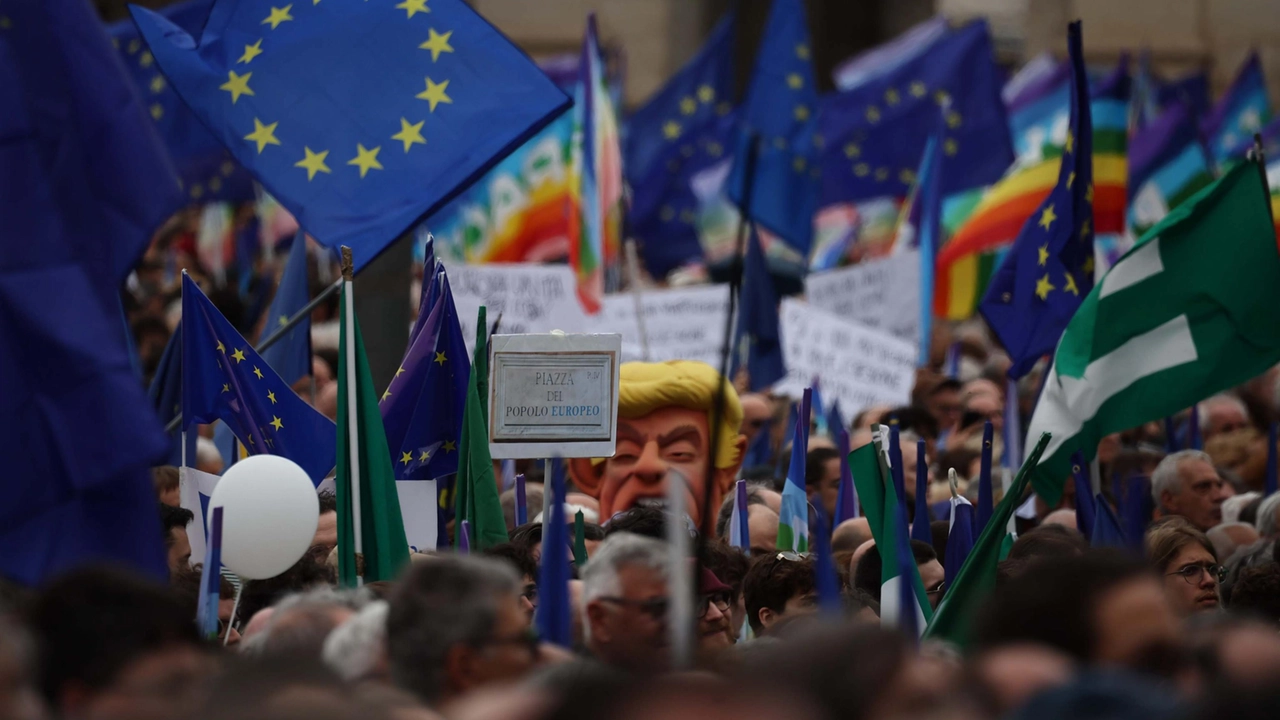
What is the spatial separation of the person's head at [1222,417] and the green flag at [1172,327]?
335 cm

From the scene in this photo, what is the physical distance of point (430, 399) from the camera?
617cm

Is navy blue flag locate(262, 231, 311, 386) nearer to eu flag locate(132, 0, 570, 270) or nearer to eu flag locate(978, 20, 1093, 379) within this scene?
eu flag locate(132, 0, 570, 270)

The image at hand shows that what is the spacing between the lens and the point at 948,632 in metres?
4.81

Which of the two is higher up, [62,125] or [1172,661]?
[62,125]

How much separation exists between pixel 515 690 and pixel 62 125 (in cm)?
242

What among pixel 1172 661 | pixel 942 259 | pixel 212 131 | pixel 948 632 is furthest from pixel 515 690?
pixel 942 259

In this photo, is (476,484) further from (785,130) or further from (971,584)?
(785,130)

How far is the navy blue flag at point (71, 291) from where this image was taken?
4297 millimetres

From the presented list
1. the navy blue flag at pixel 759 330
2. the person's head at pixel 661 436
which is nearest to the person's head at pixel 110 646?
the person's head at pixel 661 436

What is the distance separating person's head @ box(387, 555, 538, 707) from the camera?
3.36m

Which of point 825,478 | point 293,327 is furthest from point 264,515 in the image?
point 825,478

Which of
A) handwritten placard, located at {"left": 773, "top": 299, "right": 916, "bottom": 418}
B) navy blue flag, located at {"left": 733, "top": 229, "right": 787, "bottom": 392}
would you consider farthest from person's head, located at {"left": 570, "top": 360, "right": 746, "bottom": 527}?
navy blue flag, located at {"left": 733, "top": 229, "right": 787, "bottom": 392}

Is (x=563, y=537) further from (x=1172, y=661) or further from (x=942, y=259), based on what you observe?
(x=942, y=259)

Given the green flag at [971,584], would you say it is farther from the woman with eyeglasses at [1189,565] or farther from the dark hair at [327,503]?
the dark hair at [327,503]
